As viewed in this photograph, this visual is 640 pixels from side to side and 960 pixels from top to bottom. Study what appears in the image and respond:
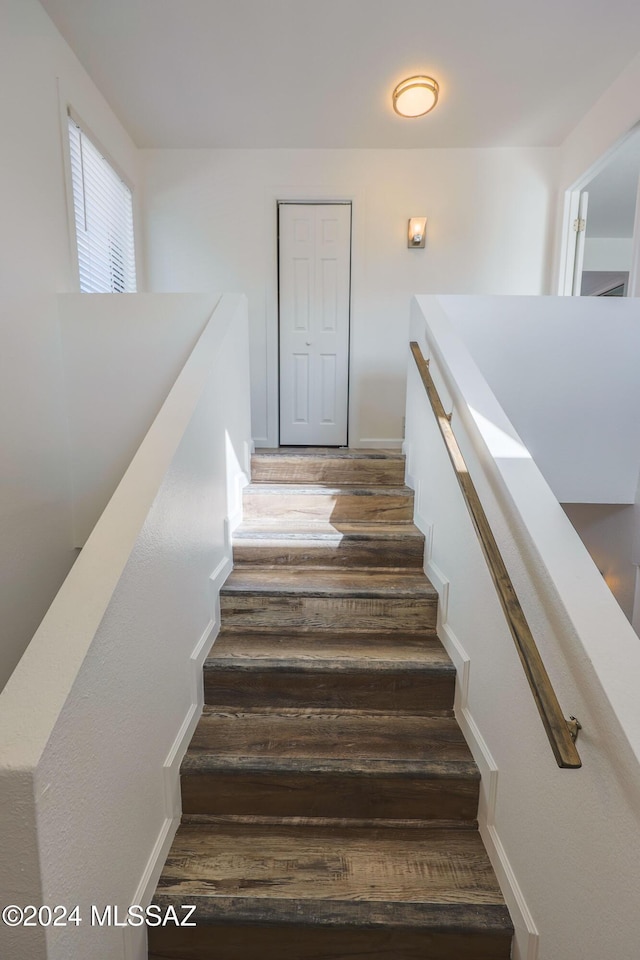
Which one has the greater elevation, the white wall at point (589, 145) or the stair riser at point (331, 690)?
the white wall at point (589, 145)

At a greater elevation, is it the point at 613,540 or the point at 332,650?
the point at 613,540

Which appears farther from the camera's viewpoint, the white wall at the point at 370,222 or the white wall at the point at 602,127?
the white wall at the point at 370,222

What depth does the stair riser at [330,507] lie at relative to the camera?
2.85 metres

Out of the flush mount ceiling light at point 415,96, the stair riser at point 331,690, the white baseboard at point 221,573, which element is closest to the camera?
the stair riser at point 331,690

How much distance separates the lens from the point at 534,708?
1355 mm

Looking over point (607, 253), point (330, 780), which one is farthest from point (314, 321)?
point (607, 253)

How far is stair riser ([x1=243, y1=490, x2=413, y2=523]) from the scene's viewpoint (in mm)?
2848

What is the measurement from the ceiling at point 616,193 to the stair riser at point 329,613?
3.44m

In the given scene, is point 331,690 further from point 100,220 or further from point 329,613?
point 100,220

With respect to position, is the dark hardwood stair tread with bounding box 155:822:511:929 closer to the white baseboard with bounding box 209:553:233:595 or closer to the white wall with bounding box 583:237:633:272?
the white baseboard with bounding box 209:553:233:595

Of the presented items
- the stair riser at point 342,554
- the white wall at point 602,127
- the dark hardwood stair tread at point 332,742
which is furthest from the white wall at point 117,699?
the white wall at point 602,127

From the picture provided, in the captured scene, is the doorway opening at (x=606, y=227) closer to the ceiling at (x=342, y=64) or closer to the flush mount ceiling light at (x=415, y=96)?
the ceiling at (x=342, y=64)

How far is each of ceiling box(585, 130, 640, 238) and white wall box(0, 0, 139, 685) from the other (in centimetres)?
354

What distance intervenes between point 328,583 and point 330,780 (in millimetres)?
851
